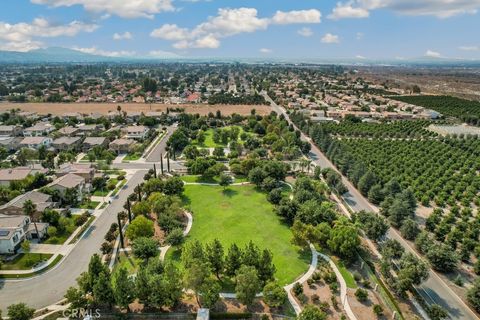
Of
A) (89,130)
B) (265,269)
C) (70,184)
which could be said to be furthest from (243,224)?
(89,130)

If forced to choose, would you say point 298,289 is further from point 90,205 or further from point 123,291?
point 90,205

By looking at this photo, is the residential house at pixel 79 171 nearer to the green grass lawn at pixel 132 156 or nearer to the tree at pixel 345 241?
the green grass lawn at pixel 132 156

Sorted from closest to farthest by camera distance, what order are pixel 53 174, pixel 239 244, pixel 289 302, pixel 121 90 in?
pixel 289 302 < pixel 239 244 < pixel 53 174 < pixel 121 90

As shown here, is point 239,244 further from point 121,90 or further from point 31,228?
point 121,90

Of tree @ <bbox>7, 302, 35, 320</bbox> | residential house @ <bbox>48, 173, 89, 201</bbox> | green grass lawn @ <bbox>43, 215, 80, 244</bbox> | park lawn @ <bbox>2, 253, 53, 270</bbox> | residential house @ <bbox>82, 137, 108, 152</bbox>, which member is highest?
residential house @ <bbox>82, 137, 108, 152</bbox>

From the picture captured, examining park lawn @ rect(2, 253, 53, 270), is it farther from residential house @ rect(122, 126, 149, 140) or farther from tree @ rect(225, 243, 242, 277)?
residential house @ rect(122, 126, 149, 140)

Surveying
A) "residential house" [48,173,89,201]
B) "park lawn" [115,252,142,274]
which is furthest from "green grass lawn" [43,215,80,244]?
"park lawn" [115,252,142,274]

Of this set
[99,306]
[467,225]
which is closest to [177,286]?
[99,306]

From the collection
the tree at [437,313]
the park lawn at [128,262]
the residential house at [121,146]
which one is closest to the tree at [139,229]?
the park lawn at [128,262]
